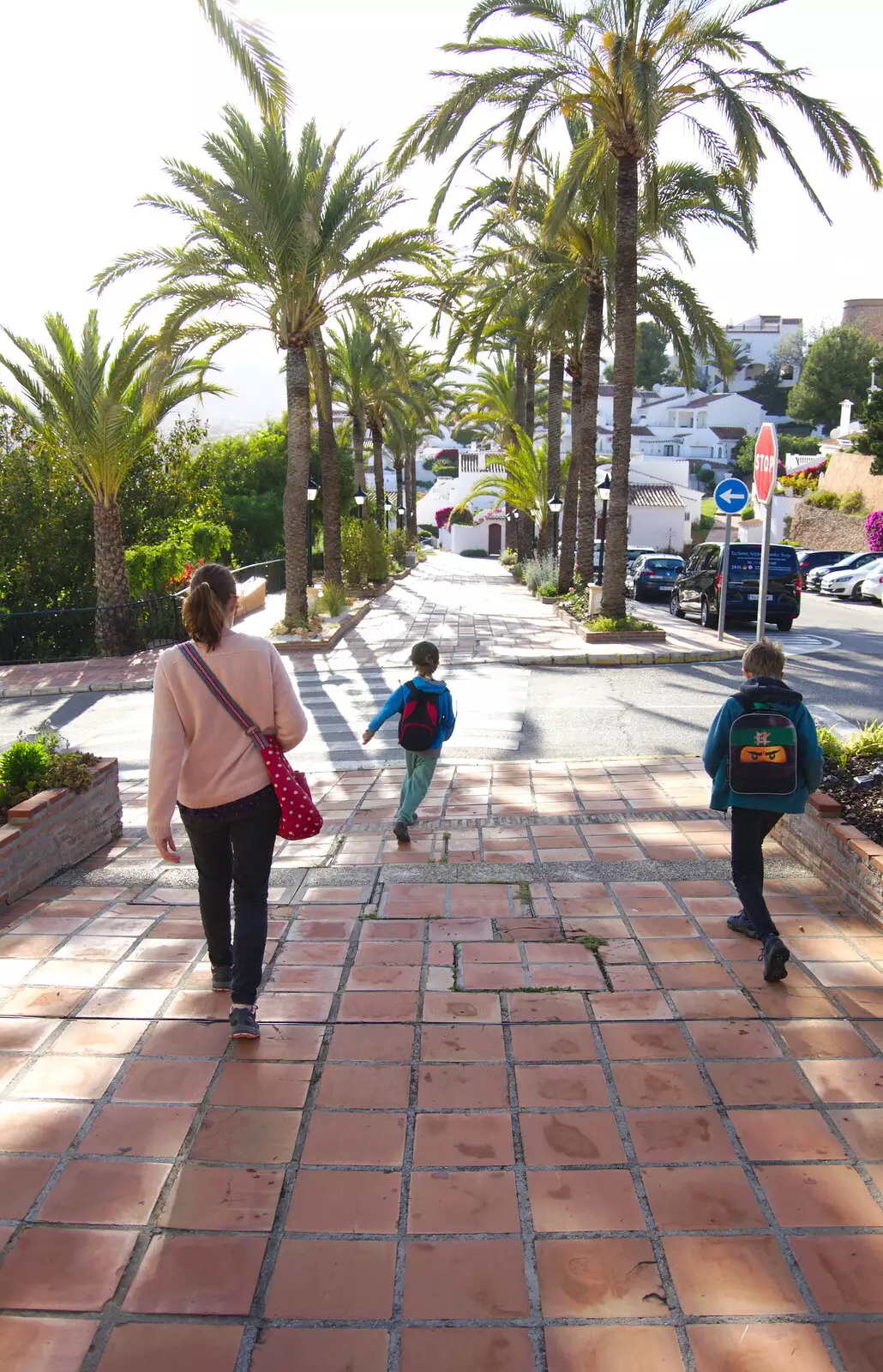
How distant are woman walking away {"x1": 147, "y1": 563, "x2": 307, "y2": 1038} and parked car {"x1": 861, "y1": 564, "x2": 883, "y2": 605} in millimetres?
26202

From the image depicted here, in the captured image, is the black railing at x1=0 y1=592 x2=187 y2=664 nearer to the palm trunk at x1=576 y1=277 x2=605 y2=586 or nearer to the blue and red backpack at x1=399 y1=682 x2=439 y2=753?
the palm trunk at x1=576 y1=277 x2=605 y2=586

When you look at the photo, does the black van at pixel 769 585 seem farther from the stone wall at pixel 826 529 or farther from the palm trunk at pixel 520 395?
the stone wall at pixel 826 529

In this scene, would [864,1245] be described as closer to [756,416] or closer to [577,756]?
[577,756]

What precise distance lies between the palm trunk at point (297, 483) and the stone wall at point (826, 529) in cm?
2774

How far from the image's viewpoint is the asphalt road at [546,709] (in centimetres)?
911

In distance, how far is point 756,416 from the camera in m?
88.9

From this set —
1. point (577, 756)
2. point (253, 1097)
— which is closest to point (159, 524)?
point (577, 756)

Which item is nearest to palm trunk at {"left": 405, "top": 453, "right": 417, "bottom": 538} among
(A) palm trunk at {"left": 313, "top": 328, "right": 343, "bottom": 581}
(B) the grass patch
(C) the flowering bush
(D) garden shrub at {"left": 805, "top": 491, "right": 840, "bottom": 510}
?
(D) garden shrub at {"left": 805, "top": 491, "right": 840, "bottom": 510}

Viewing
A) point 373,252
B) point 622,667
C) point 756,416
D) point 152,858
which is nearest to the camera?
point 152,858

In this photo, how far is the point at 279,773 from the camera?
3.53 m

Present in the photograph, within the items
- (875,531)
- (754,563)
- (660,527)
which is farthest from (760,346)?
(754,563)

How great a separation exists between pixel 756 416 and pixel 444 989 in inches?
3645

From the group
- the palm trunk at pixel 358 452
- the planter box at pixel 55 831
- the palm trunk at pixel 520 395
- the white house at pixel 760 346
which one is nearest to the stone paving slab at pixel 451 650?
the planter box at pixel 55 831

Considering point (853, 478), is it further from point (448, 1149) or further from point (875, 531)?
point (448, 1149)
